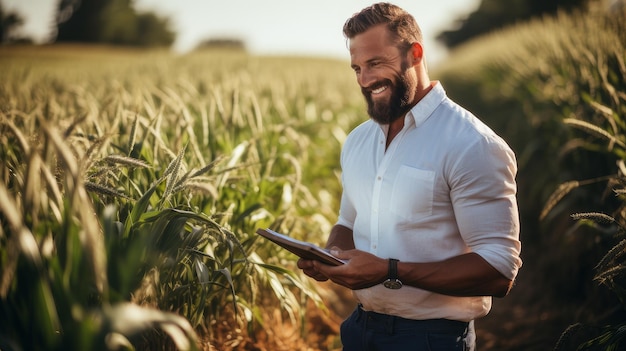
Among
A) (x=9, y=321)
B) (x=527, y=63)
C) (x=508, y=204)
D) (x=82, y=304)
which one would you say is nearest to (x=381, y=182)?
(x=508, y=204)

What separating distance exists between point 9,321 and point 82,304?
0.20 metres

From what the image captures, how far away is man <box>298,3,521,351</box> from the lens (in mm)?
1658

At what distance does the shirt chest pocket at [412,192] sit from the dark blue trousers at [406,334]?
36cm

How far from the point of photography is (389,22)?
1882 mm

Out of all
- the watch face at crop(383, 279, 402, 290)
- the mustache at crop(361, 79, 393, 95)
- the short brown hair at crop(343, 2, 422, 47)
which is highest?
the short brown hair at crop(343, 2, 422, 47)

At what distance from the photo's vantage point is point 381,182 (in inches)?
74.1

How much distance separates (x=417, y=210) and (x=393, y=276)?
0.75ft

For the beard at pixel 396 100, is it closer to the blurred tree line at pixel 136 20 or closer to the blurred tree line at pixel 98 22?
the blurred tree line at pixel 136 20

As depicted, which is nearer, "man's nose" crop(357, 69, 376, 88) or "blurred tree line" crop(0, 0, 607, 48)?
"man's nose" crop(357, 69, 376, 88)

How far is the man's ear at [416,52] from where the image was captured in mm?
1916

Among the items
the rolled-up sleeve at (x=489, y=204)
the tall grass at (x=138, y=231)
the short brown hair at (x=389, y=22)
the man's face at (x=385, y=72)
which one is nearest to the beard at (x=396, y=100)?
the man's face at (x=385, y=72)

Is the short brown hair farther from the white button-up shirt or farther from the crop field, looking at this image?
the crop field

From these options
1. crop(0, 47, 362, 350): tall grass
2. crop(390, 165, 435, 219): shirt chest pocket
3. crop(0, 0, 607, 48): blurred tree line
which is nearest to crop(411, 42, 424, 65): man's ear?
crop(390, 165, 435, 219): shirt chest pocket

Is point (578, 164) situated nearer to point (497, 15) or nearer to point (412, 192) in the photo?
point (412, 192)
